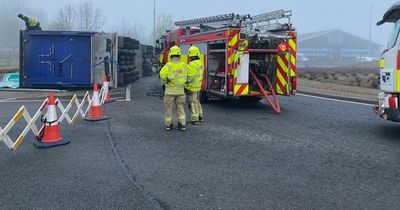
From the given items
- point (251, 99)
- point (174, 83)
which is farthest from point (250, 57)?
point (174, 83)

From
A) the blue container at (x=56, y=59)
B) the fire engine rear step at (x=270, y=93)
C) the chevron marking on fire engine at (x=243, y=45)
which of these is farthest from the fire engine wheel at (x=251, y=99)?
the blue container at (x=56, y=59)

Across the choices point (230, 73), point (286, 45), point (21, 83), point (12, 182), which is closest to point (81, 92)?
point (21, 83)

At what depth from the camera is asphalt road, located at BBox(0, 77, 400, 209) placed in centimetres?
453

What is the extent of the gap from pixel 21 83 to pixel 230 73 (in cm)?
920

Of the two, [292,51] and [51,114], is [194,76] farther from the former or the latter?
[292,51]

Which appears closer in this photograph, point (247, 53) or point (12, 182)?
point (12, 182)

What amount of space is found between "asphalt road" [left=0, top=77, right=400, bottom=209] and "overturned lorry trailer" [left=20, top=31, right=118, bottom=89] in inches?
272

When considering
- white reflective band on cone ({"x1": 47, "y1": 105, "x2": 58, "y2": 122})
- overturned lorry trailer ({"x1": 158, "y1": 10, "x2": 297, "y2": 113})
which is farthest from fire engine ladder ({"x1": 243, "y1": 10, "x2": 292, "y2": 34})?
white reflective band on cone ({"x1": 47, "y1": 105, "x2": 58, "y2": 122})

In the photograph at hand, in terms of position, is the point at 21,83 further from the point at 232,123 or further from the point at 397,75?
the point at 397,75

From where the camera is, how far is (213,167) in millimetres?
5785

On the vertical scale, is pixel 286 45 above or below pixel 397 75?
above

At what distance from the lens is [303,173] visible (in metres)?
5.54

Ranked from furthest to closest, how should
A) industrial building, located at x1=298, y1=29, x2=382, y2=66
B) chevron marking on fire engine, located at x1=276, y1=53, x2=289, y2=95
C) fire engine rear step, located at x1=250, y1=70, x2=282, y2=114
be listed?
industrial building, located at x1=298, y1=29, x2=382, y2=66
chevron marking on fire engine, located at x1=276, y1=53, x2=289, y2=95
fire engine rear step, located at x1=250, y1=70, x2=282, y2=114

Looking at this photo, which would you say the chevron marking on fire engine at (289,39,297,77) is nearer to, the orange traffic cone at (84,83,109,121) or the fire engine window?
the fire engine window
